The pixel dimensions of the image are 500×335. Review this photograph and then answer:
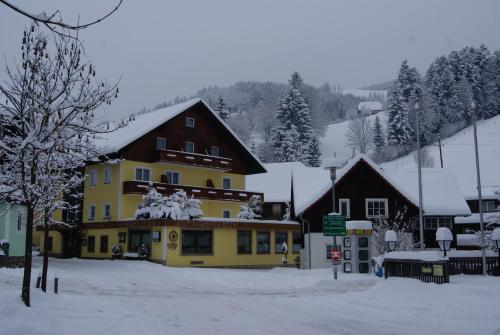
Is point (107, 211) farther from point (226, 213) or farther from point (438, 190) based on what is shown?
point (438, 190)

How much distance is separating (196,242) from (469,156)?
216 feet

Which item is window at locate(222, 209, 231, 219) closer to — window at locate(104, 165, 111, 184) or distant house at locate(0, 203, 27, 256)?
window at locate(104, 165, 111, 184)

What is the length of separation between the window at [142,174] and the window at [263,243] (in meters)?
10.4

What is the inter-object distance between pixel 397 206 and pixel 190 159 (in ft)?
56.3

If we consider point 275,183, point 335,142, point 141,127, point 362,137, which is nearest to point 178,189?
point 141,127

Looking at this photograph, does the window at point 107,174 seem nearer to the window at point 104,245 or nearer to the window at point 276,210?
the window at point 104,245

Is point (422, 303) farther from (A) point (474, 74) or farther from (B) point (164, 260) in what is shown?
(A) point (474, 74)

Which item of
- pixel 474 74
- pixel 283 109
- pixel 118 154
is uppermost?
pixel 474 74

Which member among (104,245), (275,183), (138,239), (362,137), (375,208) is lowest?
(104,245)

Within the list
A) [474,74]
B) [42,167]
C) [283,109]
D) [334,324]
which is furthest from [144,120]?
[474,74]

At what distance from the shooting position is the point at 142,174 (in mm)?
45844

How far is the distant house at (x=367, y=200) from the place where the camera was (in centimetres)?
4378

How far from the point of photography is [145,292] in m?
22.2

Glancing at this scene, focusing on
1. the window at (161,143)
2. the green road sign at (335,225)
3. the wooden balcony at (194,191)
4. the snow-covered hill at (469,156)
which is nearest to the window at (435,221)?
the wooden balcony at (194,191)
